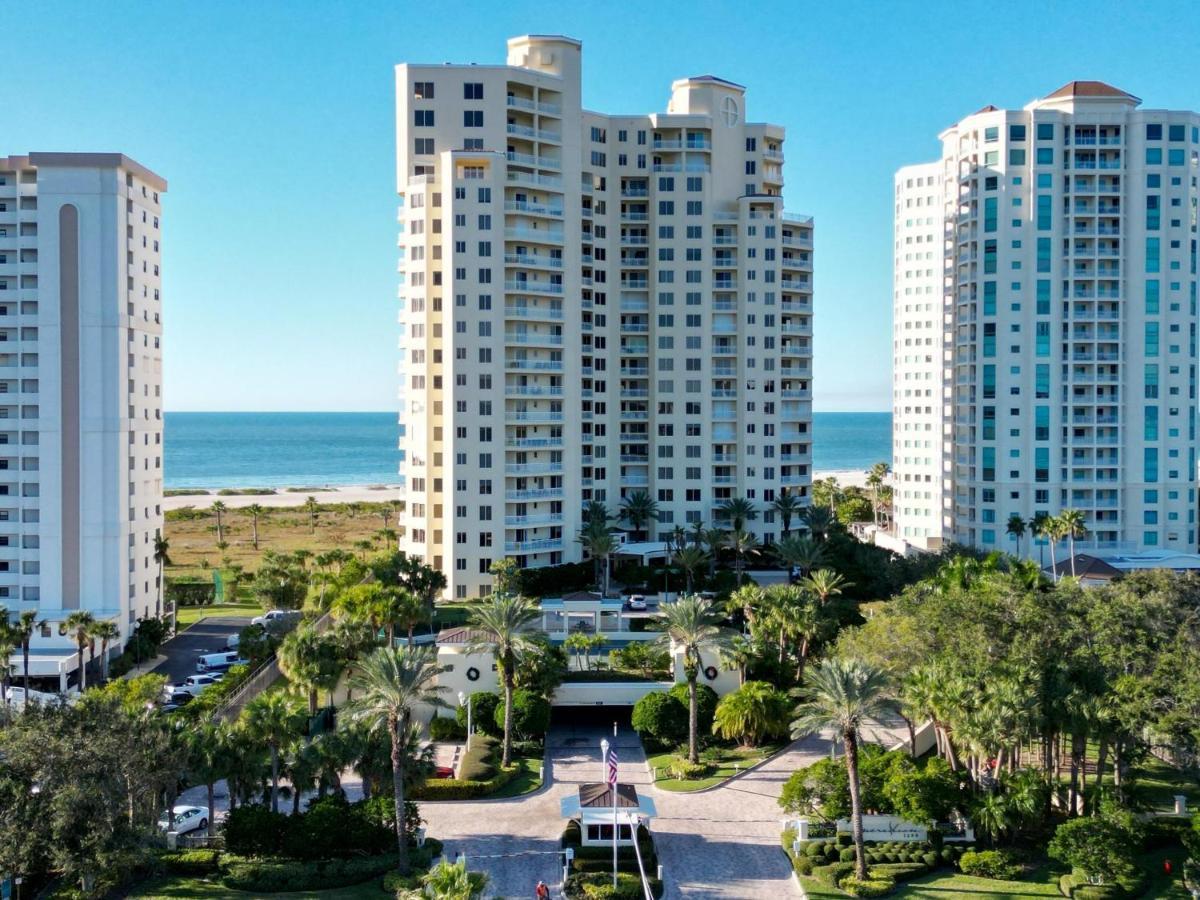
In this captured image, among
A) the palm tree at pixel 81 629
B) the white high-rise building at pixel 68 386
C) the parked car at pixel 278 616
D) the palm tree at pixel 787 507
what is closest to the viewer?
the palm tree at pixel 81 629

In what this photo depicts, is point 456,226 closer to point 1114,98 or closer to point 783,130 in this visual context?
point 783,130

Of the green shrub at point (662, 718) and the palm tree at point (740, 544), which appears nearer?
the green shrub at point (662, 718)

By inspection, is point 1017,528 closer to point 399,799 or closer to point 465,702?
point 465,702

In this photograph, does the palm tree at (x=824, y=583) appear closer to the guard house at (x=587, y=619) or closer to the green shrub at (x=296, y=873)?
the guard house at (x=587, y=619)

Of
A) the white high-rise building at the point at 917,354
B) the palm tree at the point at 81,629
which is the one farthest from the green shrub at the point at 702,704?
the white high-rise building at the point at 917,354

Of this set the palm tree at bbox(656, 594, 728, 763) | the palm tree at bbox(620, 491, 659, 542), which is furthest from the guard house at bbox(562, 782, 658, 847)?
the palm tree at bbox(620, 491, 659, 542)

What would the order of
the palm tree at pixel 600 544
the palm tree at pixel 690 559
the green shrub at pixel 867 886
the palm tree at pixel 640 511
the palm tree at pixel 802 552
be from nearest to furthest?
the green shrub at pixel 867 886
the palm tree at pixel 802 552
the palm tree at pixel 690 559
the palm tree at pixel 600 544
the palm tree at pixel 640 511

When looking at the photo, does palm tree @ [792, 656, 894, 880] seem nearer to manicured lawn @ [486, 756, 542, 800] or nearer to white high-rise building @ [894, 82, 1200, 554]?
manicured lawn @ [486, 756, 542, 800]

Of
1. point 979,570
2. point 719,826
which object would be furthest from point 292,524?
point 719,826
